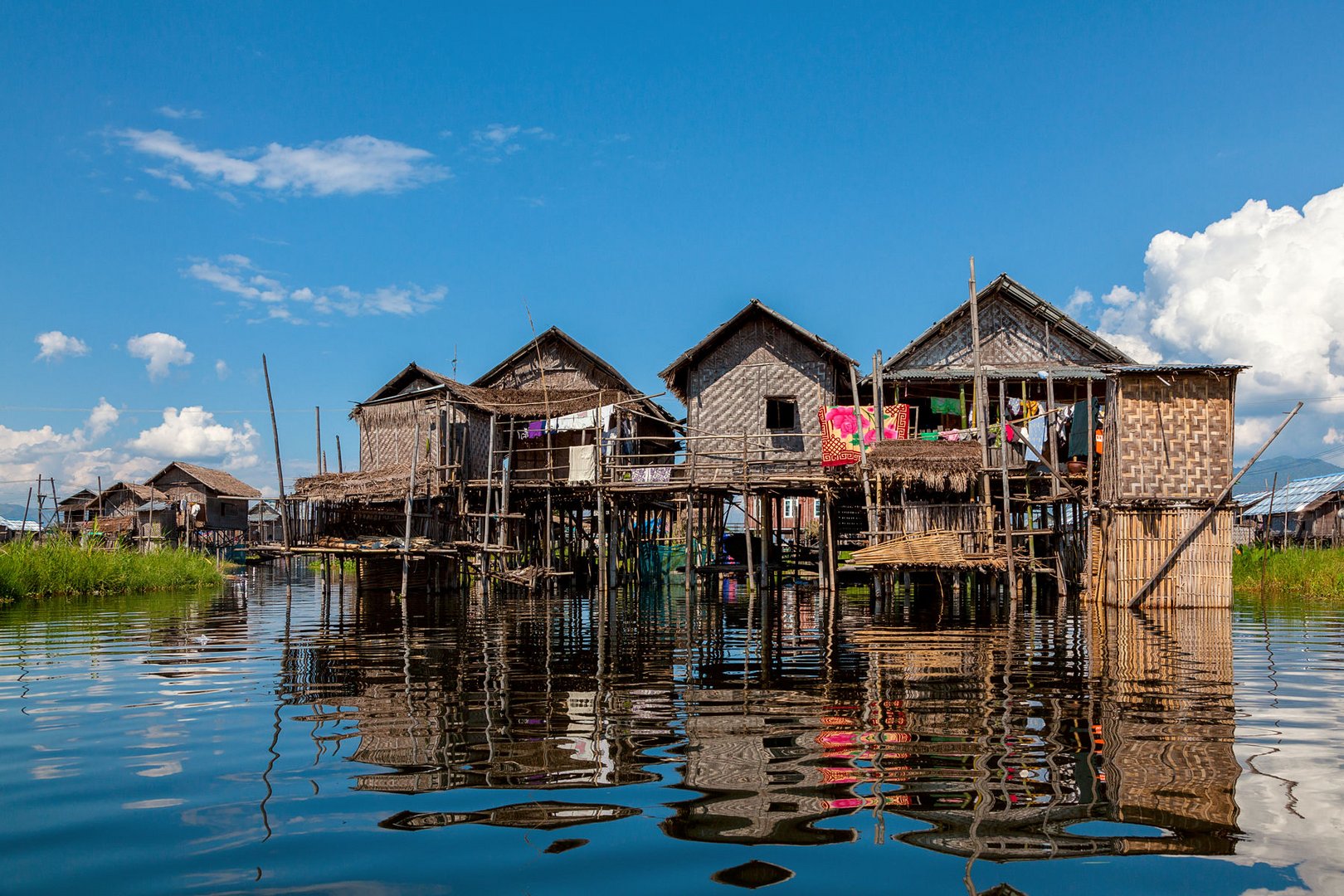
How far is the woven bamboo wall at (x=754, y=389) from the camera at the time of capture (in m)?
23.6

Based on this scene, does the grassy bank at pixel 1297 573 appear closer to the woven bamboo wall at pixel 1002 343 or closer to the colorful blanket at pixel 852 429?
the woven bamboo wall at pixel 1002 343

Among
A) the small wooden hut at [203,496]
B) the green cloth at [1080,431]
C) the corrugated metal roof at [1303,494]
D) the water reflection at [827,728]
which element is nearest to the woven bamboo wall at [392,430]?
the water reflection at [827,728]

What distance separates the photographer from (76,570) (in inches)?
778

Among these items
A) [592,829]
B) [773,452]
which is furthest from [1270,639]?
[773,452]

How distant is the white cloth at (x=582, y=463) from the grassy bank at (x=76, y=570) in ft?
34.1

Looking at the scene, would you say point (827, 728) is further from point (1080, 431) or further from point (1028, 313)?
point (1028, 313)

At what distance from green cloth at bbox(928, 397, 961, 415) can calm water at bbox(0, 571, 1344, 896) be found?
38.4 ft

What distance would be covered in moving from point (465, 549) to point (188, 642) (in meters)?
11.7

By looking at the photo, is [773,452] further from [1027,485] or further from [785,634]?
[785,634]

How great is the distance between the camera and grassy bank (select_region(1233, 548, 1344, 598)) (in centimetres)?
2042

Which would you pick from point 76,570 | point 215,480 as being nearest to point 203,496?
point 215,480

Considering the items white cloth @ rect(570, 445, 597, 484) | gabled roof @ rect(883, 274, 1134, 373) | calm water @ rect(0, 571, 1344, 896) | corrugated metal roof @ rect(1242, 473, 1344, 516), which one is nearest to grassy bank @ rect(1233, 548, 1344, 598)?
gabled roof @ rect(883, 274, 1134, 373)

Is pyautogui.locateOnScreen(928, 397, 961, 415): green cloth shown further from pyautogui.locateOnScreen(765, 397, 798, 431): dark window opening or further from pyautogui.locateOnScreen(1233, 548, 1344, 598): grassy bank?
pyautogui.locateOnScreen(1233, 548, 1344, 598): grassy bank

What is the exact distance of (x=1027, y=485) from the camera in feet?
62.8
